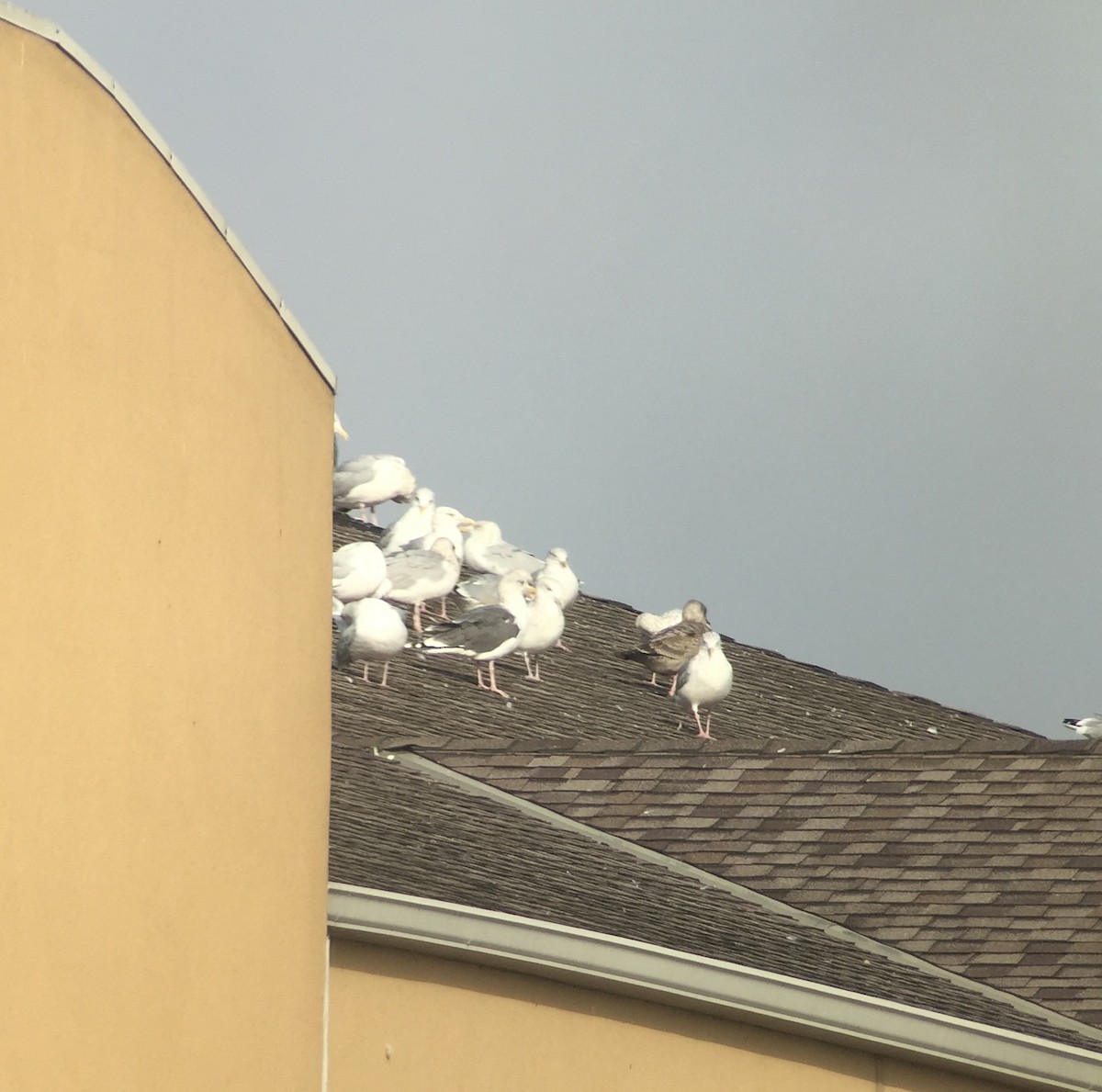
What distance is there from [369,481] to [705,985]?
14619 millimetres

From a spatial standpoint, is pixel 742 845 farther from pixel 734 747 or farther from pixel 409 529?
pixel 409 529

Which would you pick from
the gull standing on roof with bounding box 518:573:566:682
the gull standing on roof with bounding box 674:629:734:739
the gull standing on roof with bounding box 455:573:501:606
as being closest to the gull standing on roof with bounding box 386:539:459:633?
the gull standing on roof with bounding box 455:573:501:606

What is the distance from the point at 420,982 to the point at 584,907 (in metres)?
1.14

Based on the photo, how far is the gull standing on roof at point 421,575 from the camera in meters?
19.1

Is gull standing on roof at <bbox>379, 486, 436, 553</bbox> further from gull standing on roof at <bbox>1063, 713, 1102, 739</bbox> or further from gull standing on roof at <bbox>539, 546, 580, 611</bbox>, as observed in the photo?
gull standing on roof at <bbox>1063, 713, 1102, 739</bbox>

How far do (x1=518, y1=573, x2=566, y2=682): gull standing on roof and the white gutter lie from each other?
898 cm

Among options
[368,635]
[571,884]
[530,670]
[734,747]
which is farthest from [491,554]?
[571,884]

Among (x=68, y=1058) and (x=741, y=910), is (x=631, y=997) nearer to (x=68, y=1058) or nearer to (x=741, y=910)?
(x=741, y=910)

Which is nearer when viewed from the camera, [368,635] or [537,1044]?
[537,1044]

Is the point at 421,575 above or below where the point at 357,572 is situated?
above

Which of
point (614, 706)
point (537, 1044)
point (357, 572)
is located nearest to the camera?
point (537, 1044)

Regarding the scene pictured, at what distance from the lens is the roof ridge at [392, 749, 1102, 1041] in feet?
35.0

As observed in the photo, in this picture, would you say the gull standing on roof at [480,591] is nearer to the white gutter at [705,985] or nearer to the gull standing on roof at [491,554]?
the gull standing on roof at [491,554]

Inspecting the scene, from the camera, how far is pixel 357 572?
18250 millimetres
